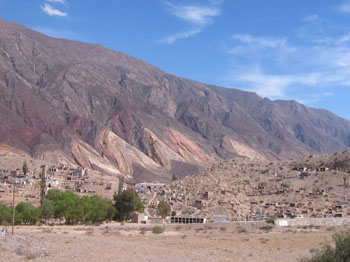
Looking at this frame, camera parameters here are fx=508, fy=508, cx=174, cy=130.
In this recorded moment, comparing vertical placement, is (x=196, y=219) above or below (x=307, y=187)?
below

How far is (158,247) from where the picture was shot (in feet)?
133

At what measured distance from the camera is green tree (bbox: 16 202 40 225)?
6291 centimetres

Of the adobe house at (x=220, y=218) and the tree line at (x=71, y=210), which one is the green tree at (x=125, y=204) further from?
the adobe house at (x=220, y=218)

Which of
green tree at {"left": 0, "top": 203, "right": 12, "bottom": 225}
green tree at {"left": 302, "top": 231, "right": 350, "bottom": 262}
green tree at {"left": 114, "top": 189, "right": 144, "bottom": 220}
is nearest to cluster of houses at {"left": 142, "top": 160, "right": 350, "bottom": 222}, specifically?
green tree at {"left": 114, "top": 189, "right": 144, "bottom": 220}

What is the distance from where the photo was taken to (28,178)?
107m

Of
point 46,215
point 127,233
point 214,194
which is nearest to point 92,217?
point 46,215

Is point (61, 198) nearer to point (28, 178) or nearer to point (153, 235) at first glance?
point (153, 235)

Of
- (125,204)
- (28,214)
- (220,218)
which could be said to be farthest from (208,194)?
(28,214)

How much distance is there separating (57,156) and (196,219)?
109 metres

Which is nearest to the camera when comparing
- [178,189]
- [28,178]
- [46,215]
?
[46,215]

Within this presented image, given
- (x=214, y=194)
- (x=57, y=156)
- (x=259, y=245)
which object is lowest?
(x=259, y=245)

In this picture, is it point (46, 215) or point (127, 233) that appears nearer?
point (127, 233)

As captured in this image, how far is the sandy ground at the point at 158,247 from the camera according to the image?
3316 cm

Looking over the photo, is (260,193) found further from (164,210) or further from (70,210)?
(70,210)
